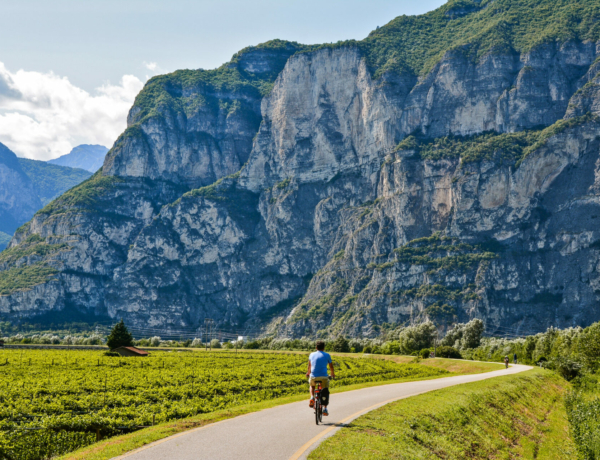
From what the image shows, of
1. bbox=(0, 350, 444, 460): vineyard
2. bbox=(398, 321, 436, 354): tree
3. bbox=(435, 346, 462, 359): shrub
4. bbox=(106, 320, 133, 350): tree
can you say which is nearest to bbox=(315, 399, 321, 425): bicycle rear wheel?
bbox=(0, 350, 444, 460): vineyard

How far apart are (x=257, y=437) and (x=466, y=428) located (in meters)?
14.3

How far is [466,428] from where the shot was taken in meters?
29.8

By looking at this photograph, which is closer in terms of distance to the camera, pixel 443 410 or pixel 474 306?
pixel 443 410

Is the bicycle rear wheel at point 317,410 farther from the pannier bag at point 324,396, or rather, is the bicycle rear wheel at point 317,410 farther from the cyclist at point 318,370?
the cyclist at point 318,370

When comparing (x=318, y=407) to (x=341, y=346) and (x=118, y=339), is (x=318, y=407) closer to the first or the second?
(x=118, y=339)

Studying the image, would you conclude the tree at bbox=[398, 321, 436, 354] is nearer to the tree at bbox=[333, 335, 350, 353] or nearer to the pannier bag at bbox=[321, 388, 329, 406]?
the tree at bbox=[333, 335, 350, 353]

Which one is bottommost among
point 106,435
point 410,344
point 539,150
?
point 410,344

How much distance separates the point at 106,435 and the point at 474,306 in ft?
550

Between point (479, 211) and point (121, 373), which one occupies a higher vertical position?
point (479, 211)

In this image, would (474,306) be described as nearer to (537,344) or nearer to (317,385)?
(537,344)

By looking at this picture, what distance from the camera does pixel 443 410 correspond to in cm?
2995

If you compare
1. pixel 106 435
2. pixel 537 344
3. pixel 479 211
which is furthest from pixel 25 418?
pixel 479 211

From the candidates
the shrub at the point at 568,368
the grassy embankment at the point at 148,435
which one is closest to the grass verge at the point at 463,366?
the shrub at the point at 568,368

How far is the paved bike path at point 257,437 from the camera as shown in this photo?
1781 centimetres
